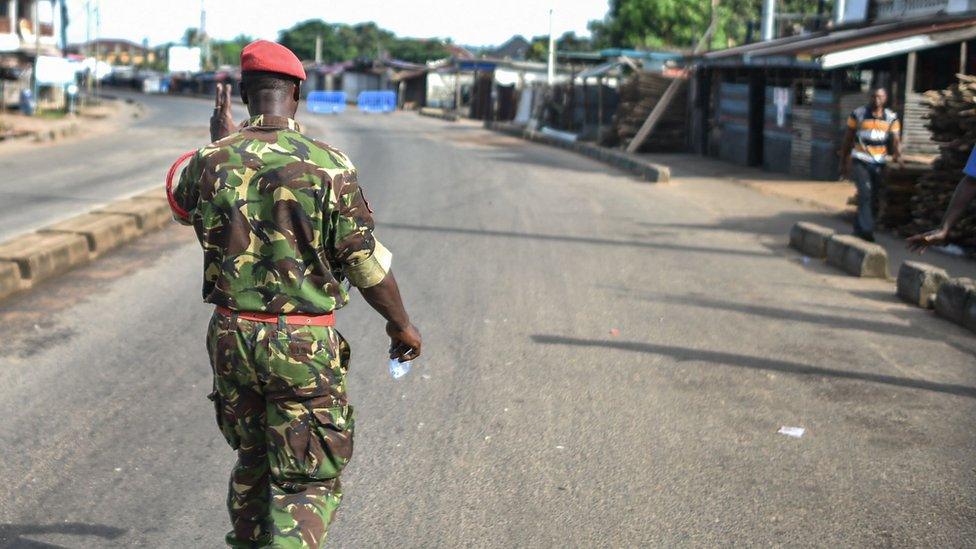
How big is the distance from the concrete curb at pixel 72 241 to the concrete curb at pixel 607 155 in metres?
10.4

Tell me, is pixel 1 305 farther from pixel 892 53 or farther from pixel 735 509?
pixel 892 53

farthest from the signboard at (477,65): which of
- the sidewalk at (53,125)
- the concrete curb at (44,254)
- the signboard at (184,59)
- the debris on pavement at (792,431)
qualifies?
the signboard at (184,59)

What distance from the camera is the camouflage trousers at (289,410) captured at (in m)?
3.24

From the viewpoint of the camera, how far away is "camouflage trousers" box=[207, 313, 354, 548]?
10.6 feet

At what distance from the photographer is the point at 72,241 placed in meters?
10.3

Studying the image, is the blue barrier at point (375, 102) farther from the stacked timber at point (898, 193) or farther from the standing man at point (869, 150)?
the standing man at point (869, 150)

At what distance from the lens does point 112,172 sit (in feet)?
73.1

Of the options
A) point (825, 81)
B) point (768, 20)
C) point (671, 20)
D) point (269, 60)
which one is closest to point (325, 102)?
point (671, 20)

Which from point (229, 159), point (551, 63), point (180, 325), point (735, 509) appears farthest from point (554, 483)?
point (551, 63)

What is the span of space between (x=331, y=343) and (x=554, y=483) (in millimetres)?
1980

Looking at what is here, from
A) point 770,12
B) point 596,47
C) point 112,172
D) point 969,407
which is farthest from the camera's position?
point 596,47

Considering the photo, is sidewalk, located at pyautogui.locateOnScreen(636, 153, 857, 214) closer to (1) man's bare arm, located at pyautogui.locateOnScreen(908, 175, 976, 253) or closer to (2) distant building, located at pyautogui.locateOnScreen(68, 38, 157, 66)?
(1) man's bare arm, located at pyautogui.locateOnScreen(908, 175, 976, 253)

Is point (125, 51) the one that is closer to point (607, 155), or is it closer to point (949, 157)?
point (607, 155)

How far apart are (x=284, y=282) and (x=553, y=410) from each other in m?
3.18
